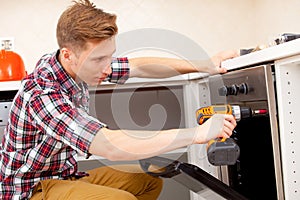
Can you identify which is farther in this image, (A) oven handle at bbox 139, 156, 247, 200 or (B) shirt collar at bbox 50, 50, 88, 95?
(B) shirt collar at bbox 50, 50, 88, 95

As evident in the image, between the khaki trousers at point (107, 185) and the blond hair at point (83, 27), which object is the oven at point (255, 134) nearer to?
the khaki trousers at point (107, 185)

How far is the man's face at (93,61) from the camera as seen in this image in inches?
46.9

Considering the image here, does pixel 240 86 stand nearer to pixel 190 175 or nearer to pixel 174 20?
pixel 190 175

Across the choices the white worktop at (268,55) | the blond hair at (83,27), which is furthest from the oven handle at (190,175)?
the blond hair at (83,27)

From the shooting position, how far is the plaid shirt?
1.07 meters

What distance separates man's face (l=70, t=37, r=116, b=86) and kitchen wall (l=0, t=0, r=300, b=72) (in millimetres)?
969

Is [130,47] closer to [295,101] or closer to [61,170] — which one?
[61,170]

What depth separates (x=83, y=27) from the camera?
1.17 metres

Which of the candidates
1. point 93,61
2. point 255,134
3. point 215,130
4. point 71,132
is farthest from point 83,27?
point 255,134

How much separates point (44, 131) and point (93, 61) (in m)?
0.24

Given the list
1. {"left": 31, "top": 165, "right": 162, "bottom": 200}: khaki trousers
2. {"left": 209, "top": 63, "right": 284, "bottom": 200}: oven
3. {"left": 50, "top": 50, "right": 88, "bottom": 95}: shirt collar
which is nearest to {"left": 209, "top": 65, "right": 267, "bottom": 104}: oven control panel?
{"left": 209, "top": 63, "right": 284, "bottom": 200}: oven

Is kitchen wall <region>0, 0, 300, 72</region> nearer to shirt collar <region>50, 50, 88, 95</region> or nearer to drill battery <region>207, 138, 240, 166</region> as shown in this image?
shirt collar <region>50, 50, 88, 95</region>

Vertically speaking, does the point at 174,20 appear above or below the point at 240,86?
above

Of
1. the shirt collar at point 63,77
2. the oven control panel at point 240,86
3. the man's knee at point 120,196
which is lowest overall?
the man's knee at point 120,196
